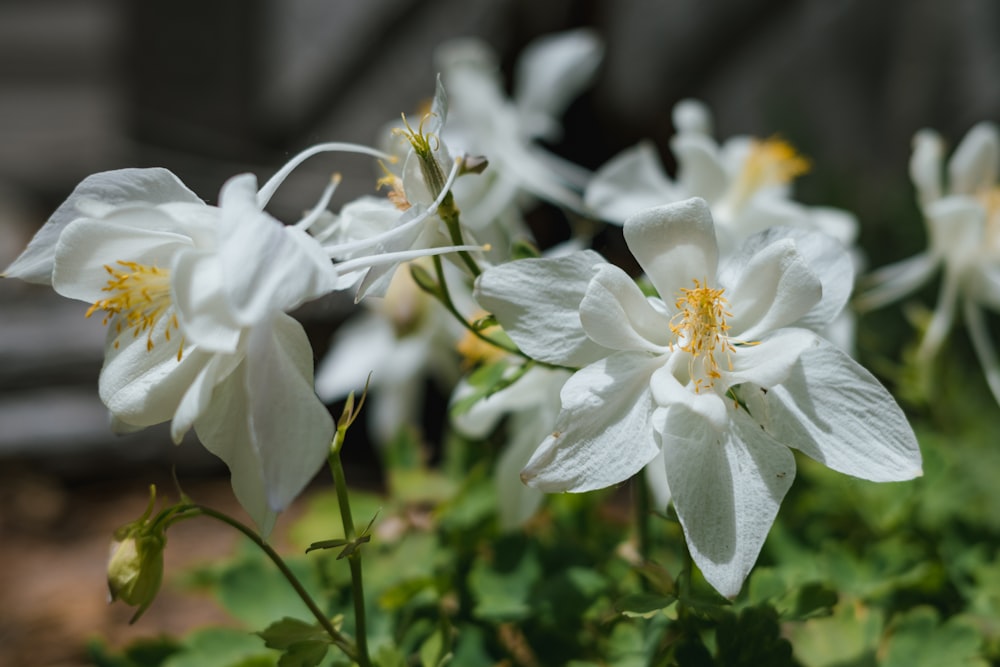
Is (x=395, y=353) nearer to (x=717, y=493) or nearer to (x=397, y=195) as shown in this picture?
(x=397, y=195)

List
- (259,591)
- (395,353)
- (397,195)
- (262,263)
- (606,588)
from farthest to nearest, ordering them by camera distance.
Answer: (395,353)
(259,591)
(606,588)
(397,195)
(262,263)

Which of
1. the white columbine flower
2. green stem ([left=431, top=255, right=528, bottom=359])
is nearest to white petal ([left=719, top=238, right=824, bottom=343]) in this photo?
the white columbine flower

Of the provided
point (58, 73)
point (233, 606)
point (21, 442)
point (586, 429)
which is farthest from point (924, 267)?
point (58, 73)

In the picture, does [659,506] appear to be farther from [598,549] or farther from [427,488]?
[427,488]

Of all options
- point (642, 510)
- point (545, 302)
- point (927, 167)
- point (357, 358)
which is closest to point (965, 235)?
point (927, 167)

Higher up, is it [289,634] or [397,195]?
[397,195]
